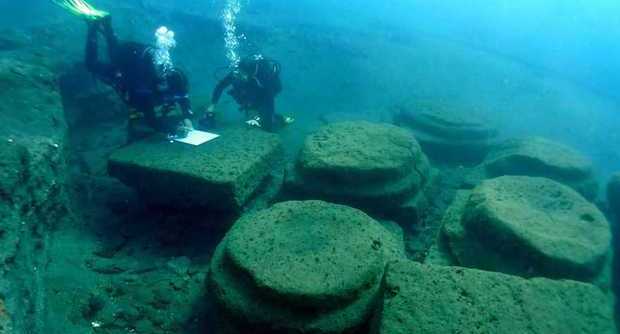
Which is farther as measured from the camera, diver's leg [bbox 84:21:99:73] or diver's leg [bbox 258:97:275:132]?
diver's leg [bbox 258:97:275:132]

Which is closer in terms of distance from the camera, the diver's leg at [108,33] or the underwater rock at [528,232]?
the underwater rock at [528,232]

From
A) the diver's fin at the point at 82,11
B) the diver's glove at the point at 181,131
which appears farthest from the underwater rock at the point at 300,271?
the diver's fin at the point at 82,11

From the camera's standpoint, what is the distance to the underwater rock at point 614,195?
16.7ft

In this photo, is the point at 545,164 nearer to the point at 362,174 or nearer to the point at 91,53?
the point at 362,174

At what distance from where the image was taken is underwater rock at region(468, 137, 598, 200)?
5.16 m

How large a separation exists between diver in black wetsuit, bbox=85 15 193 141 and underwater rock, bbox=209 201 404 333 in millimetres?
2491

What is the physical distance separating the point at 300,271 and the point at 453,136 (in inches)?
193

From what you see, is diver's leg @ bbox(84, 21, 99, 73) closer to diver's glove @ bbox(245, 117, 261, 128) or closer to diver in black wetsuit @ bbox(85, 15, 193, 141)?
diver in black wetsuit @ bbox(85, 15, 193, 141)

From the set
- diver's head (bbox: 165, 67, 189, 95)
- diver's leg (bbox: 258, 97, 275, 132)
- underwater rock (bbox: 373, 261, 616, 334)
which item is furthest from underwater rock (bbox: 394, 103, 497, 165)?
underwater rock (bbox: 373, 261, 616, 334)

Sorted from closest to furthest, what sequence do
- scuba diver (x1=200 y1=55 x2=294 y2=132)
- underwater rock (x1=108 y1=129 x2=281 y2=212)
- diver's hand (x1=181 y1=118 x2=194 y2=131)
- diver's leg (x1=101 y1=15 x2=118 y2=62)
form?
underwater rock (x1=108 y1=129 x2=281 y2=212)
diver's hand (x1=181 y1=118 x2=194 y2=131)
diver's leg (x1=101 y1=15 x2=118 y2=62)
scuba diver (x1=200 y1=55 x2=294 y2=132)

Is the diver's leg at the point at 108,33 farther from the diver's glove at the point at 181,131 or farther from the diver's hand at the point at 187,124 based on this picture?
the diver's glove at the point at 181,131

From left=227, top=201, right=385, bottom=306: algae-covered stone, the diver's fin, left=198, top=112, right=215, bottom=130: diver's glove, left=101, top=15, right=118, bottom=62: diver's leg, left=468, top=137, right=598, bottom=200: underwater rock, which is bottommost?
left=198, top=112, right=215, bottom=130: diver's glove

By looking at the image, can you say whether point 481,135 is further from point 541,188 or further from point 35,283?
point 35,283

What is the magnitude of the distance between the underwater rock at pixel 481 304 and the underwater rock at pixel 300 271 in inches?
14.0
